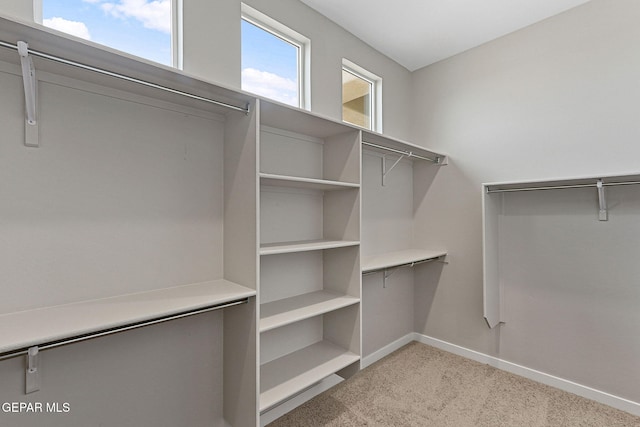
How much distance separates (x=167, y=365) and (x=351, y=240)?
1.25 metres

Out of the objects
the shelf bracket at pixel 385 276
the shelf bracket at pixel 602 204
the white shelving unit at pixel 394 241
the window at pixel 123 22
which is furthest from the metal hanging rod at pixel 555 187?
the window at pixel 123 22

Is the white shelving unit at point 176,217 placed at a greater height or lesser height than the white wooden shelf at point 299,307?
greater

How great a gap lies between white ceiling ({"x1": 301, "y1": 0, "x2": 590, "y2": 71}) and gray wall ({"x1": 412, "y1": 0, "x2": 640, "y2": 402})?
137mm

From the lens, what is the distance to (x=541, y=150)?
2.39m

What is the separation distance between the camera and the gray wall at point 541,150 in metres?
2.07

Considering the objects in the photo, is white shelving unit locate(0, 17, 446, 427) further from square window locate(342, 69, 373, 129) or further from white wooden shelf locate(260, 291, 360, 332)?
square window locate(342, 69, 373, 129)

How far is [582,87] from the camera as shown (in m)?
2.21

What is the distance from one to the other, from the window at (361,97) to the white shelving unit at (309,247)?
62 cm

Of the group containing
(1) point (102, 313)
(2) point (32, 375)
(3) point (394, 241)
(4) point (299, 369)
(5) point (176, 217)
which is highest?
(5) point (176, 217)

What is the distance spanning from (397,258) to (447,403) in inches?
42.9

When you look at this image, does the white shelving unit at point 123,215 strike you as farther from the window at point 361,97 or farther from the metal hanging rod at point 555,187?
the metal hanging rod at point 555,187

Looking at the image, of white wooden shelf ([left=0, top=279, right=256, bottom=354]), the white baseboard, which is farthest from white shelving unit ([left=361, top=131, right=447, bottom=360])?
white wooden shelf ([left=0, top=279, right=256, bottom=354])

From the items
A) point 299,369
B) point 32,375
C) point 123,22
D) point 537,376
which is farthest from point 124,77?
point 537,376

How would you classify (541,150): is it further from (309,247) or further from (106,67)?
(106,67)
